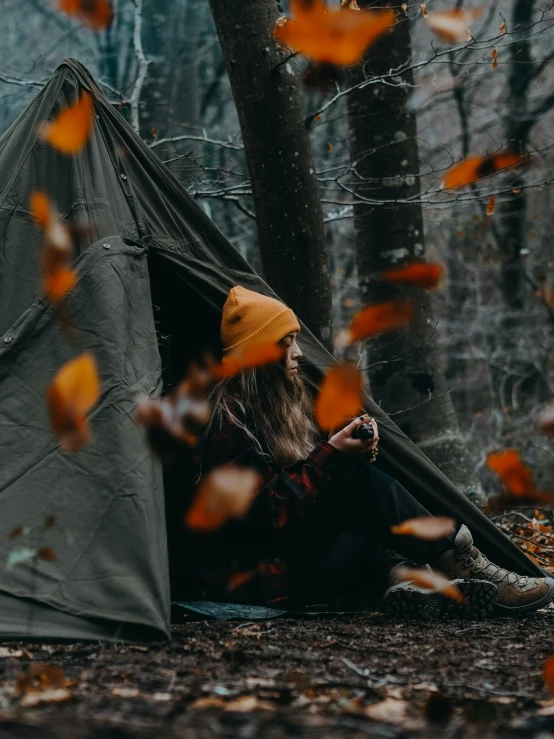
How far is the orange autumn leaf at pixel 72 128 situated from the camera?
3.55 m

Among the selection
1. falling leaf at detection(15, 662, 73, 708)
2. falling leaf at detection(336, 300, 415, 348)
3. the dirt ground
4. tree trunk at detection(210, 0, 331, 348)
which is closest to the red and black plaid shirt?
the dirt ground

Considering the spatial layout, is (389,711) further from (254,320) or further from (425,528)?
(254,320)

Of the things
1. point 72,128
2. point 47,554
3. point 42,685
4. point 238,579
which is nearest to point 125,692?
point 42,685

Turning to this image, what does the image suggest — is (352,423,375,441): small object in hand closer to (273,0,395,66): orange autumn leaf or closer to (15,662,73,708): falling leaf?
(15,662,73,708): falling leaf

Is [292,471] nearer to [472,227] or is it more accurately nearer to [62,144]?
[62,144]

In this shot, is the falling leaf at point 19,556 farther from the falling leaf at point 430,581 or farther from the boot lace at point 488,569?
the boot lace at point 488,569

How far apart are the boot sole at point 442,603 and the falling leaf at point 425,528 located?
200mm

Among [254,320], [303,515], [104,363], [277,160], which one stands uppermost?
[277,160]

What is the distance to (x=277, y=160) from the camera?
15.2 feet

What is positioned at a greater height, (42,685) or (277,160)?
(277,160)

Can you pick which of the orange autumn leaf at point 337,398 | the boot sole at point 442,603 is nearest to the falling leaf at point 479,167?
the orange autumn leaf at point 337,398

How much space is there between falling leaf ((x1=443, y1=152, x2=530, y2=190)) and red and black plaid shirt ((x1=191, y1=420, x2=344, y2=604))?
220 centimetres

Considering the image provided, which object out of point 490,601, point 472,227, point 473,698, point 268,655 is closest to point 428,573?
point 490,601

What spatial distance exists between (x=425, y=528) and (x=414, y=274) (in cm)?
261
